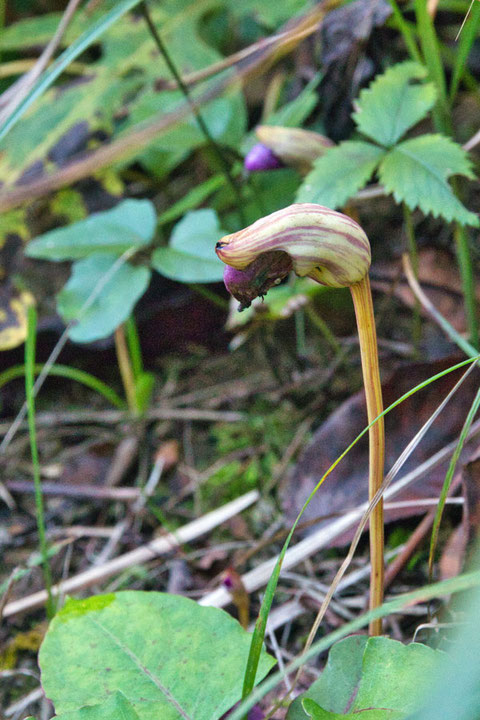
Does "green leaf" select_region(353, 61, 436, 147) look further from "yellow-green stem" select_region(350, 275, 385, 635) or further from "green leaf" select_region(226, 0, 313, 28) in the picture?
"green leaf" select_region(226, 0, 313, 28)

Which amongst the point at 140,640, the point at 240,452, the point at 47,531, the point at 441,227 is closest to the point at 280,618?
the point at 140,640

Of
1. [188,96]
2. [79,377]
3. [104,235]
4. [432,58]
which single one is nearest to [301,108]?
[188,96]

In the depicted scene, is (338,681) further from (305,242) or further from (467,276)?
(467,276)

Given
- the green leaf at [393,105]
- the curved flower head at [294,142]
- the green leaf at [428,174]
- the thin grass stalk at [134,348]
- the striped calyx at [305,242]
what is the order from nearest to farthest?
the striped calyx at [305,242], the green leaf at [428,174], the green leaf at [393,105], the curved flower head at [294,142], the thin grass stalk at [134,348]

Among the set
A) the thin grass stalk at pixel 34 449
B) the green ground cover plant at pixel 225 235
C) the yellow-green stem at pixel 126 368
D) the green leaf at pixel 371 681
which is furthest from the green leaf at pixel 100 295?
the green leaf at pixel 371 681

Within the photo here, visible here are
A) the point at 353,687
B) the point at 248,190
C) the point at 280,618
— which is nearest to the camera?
the point at 353,687

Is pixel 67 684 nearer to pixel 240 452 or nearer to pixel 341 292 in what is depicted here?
pixel 240 452

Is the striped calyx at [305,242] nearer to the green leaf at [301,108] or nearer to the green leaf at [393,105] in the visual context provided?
the green leaf at [393,105]
